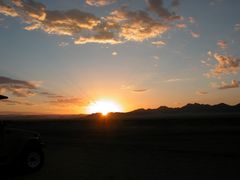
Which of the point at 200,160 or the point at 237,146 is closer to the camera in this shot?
the point at 200,160

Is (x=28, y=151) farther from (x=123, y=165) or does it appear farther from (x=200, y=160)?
(x=200, y=160)

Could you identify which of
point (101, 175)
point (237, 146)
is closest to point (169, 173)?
point (101, 175)

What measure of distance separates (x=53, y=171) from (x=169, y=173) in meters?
4.23

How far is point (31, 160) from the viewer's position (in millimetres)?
13383

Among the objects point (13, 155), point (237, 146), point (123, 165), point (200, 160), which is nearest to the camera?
point (13, 155)

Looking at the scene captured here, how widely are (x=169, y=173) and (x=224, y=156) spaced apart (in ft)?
19.2

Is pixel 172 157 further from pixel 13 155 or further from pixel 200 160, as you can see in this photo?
pixel 13 155

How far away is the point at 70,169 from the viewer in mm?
13953

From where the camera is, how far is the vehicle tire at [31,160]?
512 inches

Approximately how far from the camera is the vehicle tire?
13.0 metres

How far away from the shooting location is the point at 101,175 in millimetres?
12609

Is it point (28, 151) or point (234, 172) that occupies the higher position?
point (28, 151)

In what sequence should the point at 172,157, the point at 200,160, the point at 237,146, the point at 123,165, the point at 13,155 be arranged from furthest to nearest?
the point at 237,146 < the point at 172,157 < the point at 200,160 < the point at 123,165 < the point at 13,155

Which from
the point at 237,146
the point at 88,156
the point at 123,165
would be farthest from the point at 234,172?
the point at 237,146
